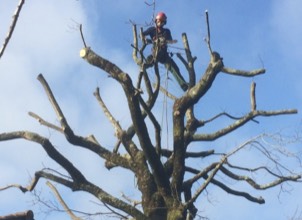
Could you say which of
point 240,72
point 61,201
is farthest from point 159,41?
point 61,201

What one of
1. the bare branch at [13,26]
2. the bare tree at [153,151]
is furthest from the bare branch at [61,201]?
the bare branch at [13,26]

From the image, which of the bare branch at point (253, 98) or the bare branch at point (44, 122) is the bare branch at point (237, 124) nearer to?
the bare branch at point (253, 98)

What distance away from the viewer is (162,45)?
6.76m

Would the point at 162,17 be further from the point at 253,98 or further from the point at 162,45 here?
the point at 253,98

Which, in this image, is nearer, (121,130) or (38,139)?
(38,139)

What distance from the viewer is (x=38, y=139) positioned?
5.71 metres

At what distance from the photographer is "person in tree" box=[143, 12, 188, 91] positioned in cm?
657

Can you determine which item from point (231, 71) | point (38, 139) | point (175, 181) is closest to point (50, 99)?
point (38, 139)

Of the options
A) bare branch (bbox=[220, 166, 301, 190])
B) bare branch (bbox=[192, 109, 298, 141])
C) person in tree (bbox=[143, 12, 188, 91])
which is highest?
person in tree (bbox=[143, 12, 188, 91])

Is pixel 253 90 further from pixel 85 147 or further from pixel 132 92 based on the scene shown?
pixel 85 147

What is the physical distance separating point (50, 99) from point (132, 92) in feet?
3.53

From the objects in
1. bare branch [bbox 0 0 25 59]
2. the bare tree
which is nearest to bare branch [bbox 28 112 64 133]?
the bare tree

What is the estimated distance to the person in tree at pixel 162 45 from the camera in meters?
6.57

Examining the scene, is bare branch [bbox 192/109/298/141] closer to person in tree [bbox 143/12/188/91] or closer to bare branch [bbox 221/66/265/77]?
bare branch [bbox 221/66/265/77]
